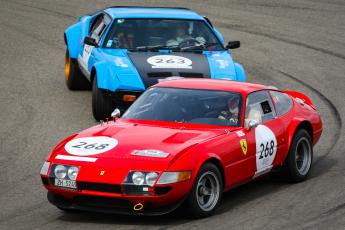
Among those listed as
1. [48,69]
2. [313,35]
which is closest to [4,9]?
[48,69]

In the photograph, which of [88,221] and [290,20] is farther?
[290,20]

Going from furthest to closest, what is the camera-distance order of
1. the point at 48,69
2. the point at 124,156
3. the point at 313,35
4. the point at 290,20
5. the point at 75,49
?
the point at 290,20 → the point at 313,35 → the point at 48,69 → the point at 75,49 → the point at 124,156

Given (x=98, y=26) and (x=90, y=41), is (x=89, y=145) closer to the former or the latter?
(x=90, y=41)

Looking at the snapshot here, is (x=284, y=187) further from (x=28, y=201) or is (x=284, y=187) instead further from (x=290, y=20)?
(x=290, y=20)

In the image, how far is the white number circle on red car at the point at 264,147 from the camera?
949cm

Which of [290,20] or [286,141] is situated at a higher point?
[286,141]

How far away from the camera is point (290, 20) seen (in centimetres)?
2267

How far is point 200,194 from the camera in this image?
28.2 ft

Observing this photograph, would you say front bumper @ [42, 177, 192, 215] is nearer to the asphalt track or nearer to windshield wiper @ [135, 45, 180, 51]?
the asphalt track

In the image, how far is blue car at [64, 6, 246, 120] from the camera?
1289cm

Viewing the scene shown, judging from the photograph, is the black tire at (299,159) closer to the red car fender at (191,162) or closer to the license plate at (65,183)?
the red car fender at (191,162)

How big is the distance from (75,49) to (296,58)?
510 cm

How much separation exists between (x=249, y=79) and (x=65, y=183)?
29.2ft

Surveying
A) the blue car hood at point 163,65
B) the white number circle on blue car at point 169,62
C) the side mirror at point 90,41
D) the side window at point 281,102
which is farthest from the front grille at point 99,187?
the side mirror at point 90,41
